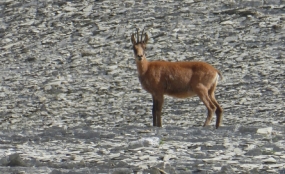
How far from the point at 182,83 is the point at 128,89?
3.72 m

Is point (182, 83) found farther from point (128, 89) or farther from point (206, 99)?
point (128, 89)

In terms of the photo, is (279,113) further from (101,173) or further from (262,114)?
(101,173)

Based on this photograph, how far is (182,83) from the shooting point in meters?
12.9

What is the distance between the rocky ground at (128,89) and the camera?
9.10 metres

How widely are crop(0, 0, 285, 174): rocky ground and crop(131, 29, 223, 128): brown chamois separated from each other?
0.60m

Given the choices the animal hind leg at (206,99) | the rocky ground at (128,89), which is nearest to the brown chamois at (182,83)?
the animal hind leg at (206,99)

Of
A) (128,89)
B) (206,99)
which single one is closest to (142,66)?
(206,99)

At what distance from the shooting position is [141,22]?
20.5 meters

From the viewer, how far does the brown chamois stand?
12.8m

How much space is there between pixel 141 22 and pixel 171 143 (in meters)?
10.7

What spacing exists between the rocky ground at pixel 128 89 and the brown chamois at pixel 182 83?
60cm

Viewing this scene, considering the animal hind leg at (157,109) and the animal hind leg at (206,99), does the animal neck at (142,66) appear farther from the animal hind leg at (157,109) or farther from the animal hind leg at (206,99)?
the animal hind leg at (206,99)

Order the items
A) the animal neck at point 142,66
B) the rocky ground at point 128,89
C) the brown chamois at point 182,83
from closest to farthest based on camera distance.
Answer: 1. the rocky ground at point 128,89
2. the brown chamois at point 182,83
3. the animal neck at point 142,66

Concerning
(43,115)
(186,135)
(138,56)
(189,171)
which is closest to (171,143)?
(186,135)
